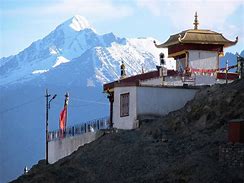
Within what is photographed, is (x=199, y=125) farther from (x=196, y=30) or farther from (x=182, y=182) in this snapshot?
(x=196, y=30)

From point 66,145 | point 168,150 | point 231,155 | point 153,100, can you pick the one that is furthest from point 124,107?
point 231,155

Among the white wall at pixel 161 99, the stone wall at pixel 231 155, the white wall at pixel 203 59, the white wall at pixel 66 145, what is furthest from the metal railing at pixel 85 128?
the stone wall at pixel 231 155

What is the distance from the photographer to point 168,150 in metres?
38.9

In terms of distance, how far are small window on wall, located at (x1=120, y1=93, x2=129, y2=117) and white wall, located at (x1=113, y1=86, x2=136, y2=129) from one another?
0.20m

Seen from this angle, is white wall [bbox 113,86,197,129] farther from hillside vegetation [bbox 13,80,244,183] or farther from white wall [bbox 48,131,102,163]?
white wall [bbox 48,131,102,163]

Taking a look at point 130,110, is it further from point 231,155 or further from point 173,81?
point 231,155

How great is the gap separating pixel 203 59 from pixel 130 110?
912 centimetres

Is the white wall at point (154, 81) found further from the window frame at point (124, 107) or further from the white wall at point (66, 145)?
the white wall at point (66, 145)

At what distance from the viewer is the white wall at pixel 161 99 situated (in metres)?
46.0

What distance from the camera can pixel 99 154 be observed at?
4122 cm

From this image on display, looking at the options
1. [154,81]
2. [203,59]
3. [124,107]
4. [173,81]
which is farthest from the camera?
[203,59]

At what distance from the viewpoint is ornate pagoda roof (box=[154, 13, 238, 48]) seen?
52844 millimetres

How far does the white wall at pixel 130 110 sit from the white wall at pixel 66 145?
1.66 m

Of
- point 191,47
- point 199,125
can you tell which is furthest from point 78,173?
point 191,47
